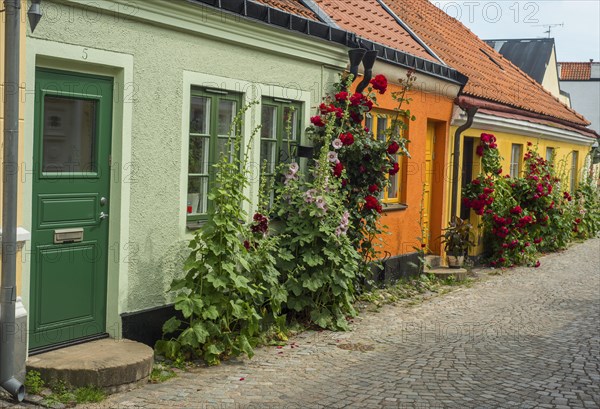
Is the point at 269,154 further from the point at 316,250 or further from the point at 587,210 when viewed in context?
the point at 587,210

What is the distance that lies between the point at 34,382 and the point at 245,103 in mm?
3666

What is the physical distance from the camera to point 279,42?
857 centimetres

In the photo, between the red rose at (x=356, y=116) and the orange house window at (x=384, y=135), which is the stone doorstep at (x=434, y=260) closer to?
the orange house window at (x=384, y=135)

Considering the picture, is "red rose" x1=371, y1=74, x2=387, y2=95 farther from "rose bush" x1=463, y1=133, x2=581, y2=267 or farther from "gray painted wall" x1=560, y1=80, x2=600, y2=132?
"gray painted wall" x1=560, y1=80, x2=600, y2=132

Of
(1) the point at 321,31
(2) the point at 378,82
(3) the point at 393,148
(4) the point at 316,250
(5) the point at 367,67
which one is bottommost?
(4) the point at 316,250

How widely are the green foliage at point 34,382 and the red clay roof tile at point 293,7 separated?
16.0 feet

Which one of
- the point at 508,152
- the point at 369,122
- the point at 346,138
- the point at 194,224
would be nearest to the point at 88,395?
the point at 194,224

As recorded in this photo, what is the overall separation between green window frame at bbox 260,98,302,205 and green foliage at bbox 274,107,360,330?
0.28 meters

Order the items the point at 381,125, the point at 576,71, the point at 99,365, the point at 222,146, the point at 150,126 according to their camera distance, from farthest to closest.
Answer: the point at 576,71, the point at 381,125, the point at 222,146, the point at 150,126, the point at 99,365

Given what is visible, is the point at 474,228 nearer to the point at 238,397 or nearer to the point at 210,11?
the point at 210,11

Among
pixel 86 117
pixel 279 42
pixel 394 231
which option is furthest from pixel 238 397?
pixel 394 231

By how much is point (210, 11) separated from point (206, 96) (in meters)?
0.80

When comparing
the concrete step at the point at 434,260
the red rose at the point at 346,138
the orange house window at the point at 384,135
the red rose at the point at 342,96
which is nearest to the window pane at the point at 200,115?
the red rose at the point at 346,138

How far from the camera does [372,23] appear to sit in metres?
12.4
